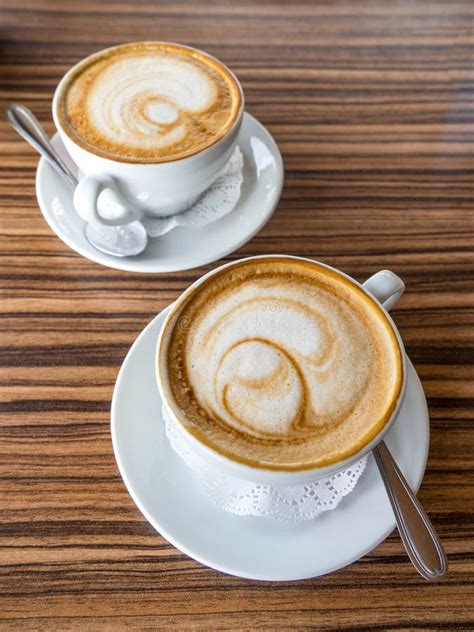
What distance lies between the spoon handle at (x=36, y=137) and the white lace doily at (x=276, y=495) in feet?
1.55

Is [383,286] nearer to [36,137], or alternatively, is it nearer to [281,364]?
[281,364]

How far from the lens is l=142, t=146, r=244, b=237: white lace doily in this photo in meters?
0.87

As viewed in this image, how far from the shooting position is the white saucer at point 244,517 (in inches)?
23.4

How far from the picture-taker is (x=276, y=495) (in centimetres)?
62

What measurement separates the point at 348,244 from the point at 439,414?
267mm

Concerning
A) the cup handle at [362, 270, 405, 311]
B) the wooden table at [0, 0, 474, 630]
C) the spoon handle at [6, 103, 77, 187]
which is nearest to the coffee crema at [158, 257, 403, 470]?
the cup handle at [362, 270, 405, 311]

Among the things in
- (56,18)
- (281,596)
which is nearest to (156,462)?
(281,596)

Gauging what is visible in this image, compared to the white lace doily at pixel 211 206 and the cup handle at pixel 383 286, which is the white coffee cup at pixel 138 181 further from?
the cup handle at pixel 383 286

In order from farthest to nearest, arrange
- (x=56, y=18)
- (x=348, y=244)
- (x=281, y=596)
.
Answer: (x=56, y=18) < (x=348, y=244) < (x=281, y=596)

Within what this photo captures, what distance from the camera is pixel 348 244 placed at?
882 mm

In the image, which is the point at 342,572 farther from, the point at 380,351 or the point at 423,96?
the point at 423,96

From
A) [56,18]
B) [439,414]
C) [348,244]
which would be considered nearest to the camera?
[439,414]

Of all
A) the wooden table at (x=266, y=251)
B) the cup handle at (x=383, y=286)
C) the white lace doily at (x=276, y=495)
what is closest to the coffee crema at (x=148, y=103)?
the wooden table at (x=266, y=251)

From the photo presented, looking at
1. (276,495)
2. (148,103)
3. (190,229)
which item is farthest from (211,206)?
(276,495)
